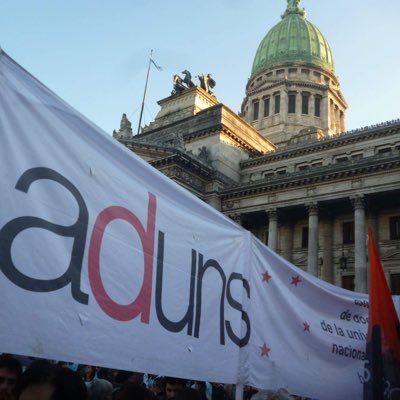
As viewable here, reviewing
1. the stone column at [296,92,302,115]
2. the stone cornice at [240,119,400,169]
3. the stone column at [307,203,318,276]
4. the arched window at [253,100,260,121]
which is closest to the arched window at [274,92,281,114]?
the stone column at [296,92,302,115]

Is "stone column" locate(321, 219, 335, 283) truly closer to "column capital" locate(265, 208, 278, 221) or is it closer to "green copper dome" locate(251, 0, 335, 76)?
"column capital" locate(265, 208, 278, 221)

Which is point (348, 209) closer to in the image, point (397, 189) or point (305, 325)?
point (397, 189)

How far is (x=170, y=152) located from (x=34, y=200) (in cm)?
3150

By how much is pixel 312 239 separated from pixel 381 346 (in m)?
26.0

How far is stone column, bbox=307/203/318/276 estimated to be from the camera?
30.3 metres

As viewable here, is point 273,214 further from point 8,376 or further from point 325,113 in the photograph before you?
point 8,376

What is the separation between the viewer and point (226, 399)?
31.0 feet

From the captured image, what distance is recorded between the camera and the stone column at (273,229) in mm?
32594

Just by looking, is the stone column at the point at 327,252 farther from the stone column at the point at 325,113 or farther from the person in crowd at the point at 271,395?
the person in crowd at the point at 271,395

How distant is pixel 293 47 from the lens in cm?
6028

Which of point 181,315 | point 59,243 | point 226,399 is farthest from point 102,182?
point 226,399

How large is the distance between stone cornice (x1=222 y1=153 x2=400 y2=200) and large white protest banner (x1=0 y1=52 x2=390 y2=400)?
84.0 ft

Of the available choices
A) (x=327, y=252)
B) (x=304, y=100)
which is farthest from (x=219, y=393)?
(x=304, y=100)

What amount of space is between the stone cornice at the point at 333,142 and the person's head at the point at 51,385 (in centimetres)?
3445
